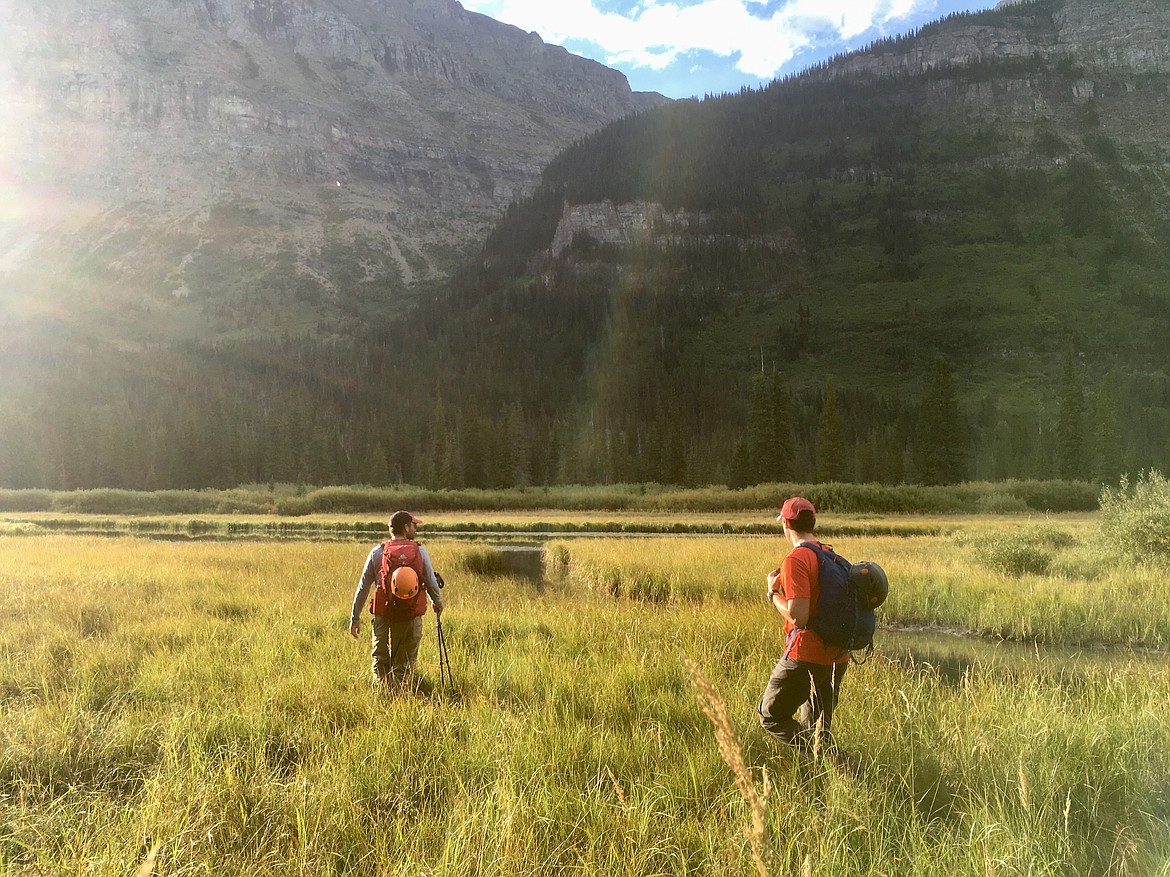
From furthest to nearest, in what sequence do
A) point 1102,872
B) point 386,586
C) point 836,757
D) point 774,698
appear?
point 386,586 < point 774,698 < point 836,757 < point 1102,872

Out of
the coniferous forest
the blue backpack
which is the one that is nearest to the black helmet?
the blue backpack

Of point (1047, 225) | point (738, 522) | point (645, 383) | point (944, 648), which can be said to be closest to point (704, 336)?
point (645, 383)

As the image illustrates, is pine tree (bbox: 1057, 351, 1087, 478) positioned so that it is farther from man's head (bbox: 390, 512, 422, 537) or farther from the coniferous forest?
man's head (bbox: 390, 512, 422, 537)

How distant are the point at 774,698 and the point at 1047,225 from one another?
802 feet

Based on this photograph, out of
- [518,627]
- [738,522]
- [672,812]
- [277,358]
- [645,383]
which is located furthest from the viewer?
[277,358]

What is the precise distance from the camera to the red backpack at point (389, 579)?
6883mm

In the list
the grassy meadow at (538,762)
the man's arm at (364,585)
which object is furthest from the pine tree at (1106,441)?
the man's arm at (364,585)

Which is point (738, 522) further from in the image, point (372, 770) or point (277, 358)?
point (277, 358)

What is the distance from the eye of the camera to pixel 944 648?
1214 centimetres

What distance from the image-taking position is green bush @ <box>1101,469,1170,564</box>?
17188 millimetres

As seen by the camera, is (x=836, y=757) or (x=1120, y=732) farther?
(x=1120, y=732)

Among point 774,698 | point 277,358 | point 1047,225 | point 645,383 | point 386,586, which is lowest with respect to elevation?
point 774,698

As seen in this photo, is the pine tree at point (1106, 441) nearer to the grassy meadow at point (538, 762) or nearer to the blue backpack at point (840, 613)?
the grassy meadow at point (538, 762)

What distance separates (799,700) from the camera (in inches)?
195
